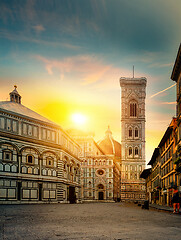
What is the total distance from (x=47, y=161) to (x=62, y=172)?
3.95m

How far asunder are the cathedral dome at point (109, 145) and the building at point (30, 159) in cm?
12175

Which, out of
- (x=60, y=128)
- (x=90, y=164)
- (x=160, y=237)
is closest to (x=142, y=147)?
(x=90, y=164)

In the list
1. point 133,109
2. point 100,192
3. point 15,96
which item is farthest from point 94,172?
point 15,96

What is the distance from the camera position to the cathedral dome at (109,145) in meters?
177

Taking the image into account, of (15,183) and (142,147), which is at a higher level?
(142,147)

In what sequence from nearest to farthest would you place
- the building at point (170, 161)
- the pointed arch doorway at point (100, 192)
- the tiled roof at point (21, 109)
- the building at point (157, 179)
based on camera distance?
the building at point (170, 161) → the tiled roof at point (21, 109) → the building at point (157, 179) → the pointed arch doorway at point (100, 192)

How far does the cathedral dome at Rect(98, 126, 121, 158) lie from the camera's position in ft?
581

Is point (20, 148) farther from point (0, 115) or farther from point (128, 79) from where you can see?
point (128, 79)

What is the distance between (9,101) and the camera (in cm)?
5575

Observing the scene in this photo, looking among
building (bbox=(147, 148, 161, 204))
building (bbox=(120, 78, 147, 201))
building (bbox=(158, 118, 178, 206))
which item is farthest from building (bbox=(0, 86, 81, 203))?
building (bbox=(120, 78, 147, 201))

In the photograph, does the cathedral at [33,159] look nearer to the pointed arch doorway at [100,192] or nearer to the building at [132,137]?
the pointed arch doorway at [100,192]

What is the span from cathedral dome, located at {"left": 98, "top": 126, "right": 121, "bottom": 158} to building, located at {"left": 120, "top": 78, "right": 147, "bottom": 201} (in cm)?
6754

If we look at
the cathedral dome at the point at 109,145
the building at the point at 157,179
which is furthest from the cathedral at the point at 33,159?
the cathedral dome at the point at 109,145

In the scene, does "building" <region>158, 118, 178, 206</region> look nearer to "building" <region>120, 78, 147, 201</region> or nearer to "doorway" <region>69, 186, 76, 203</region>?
"doorway" <region>69, 186, 76, 203</region>
